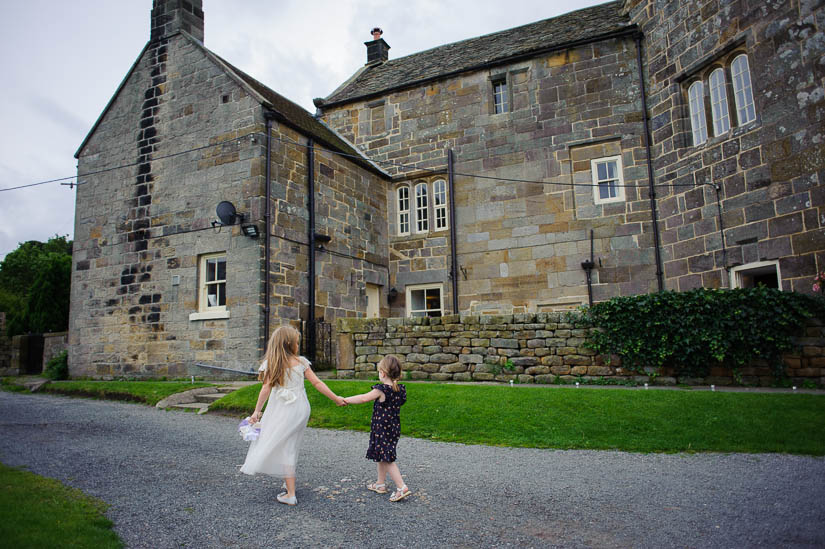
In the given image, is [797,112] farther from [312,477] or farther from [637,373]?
[312,477]

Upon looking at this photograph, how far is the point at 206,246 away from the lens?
45.4 feet

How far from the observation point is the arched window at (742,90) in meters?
11.8

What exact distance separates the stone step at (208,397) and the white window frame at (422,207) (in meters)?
8.95

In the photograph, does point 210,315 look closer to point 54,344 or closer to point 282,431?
point 54,344

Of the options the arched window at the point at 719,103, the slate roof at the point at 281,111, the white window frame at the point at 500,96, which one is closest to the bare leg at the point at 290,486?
the slate roof at the point at 281,111

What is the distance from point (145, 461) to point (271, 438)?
7.77 feet

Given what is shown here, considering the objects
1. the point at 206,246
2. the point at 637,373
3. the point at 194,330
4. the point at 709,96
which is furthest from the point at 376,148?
the point at 637,373

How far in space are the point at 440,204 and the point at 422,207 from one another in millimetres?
701

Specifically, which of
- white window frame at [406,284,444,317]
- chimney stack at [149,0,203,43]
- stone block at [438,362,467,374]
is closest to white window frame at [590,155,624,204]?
white window frame at [406,284,444,317]

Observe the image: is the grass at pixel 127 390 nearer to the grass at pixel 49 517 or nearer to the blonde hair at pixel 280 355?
the grass at pixel 49 517

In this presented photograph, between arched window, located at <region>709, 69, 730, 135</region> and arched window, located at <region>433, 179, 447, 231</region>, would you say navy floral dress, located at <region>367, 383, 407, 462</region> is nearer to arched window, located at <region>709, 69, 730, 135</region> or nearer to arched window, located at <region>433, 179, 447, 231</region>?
arched window, located at <region>709, 69, 730, 135</region>

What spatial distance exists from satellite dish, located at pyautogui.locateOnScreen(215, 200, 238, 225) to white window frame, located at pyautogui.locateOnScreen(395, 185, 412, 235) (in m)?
6.21

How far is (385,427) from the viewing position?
16.7ft

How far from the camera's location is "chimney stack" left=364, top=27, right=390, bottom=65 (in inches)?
880
